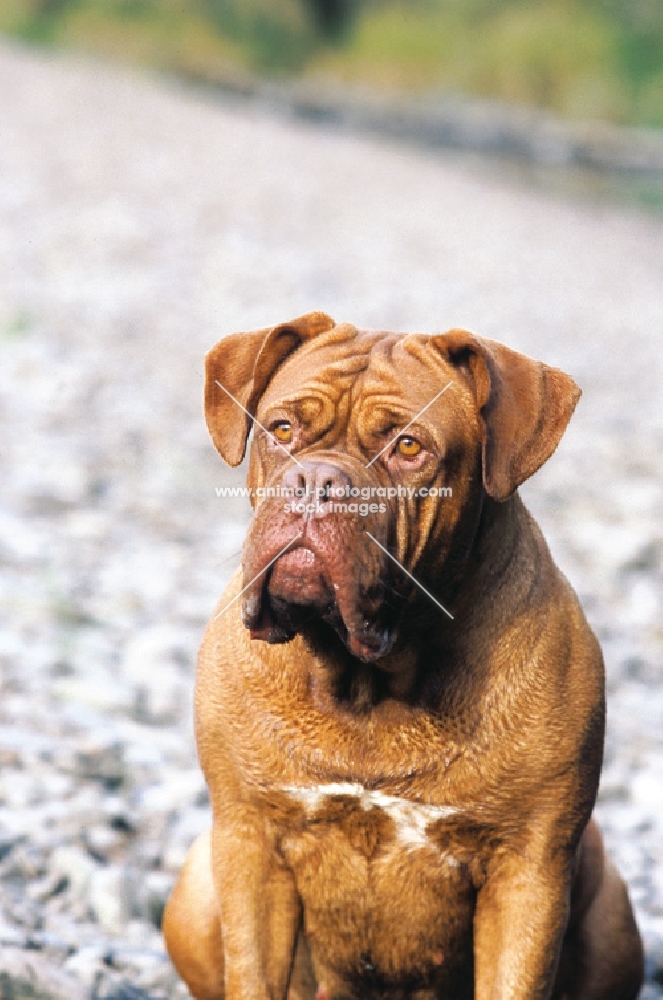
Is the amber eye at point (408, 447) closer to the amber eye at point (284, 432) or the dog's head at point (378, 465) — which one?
the dog's head at point (378, 465)

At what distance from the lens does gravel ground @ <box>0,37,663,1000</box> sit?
15.7 feet

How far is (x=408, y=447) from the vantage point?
325 centimetres

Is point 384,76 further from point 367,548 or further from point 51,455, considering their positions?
point 367,548

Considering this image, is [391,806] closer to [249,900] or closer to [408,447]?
[249,900]

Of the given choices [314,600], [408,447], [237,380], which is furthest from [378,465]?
[237,380]

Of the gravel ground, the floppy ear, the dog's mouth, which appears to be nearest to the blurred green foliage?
the gravel ground

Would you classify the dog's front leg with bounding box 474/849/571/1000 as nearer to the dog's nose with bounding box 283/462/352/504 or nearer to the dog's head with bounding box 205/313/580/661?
the dog's head with bounding box 205/313/580/661

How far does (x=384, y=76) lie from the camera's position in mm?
40438

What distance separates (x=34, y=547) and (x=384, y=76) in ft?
115

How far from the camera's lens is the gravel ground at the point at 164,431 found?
4.79m

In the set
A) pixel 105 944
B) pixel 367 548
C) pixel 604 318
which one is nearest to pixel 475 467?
pixel 367 548

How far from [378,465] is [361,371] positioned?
0.76 feet

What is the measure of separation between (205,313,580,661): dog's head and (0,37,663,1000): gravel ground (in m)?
0.46

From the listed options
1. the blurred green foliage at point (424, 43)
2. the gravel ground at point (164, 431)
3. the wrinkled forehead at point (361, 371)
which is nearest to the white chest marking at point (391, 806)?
the gravel ground at point (164, 431)
